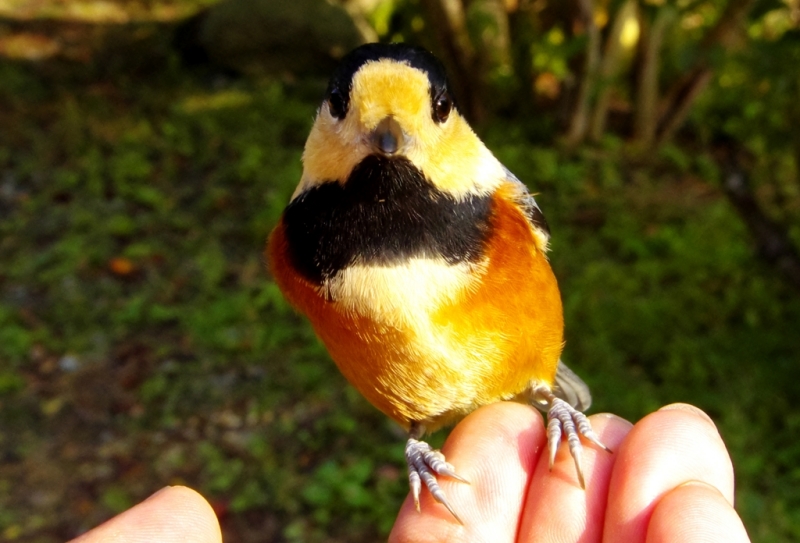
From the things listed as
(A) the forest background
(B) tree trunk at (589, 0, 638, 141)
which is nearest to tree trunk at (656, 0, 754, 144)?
(A) the forest background

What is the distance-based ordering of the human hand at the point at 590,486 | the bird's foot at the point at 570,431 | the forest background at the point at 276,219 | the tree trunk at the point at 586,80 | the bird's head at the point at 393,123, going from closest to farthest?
1. the human hand at the point at 590,486
2. the bird's head at the point at 393,123
3. the bird's foot at the point at 570,431
4. the forest background at the point at 276,219
5. the tree trunk at the point at 586,80

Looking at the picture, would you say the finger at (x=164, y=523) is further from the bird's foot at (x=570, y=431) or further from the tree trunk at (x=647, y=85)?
the tree trunk at (x=647, y=85)

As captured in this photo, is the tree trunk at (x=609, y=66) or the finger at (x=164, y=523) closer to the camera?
the finger at (x=164, y=523)

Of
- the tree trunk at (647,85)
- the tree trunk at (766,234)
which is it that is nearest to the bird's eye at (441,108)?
the tree trunk at (766,234)

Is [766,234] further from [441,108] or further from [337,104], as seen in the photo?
[337,104]

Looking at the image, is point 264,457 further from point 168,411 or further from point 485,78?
point 485,78

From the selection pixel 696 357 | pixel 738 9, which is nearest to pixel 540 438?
pixel 696 357

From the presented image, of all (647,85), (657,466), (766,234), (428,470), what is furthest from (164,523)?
(647,85)

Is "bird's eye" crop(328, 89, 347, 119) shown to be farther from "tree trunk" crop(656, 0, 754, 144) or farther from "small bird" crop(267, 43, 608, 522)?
"tree trunk" crop(656, 0, 754, 144)
